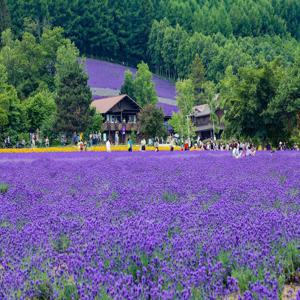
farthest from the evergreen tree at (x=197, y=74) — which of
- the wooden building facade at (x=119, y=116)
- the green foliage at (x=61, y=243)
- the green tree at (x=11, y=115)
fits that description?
the green foliage at (x=61, y=243)

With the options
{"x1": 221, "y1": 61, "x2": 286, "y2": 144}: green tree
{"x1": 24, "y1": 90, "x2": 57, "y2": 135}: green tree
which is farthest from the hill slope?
{"x1": 221, "y1": 61, "x2": 286, "y2": 144}: green tree

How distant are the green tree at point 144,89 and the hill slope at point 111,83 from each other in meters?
10.3

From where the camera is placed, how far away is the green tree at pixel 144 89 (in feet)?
323

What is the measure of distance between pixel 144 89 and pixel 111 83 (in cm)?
2652

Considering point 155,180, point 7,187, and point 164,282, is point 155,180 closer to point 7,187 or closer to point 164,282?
point 7,187

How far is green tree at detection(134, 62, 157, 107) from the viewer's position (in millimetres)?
98500

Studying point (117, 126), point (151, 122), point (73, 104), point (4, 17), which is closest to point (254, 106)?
point (73, 104)

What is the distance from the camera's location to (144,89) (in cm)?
9881

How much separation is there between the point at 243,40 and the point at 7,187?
139 m

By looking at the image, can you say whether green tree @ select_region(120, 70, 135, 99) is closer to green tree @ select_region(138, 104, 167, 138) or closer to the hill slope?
the hill slope

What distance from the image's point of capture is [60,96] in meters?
68.0

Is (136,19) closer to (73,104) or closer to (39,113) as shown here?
(39,113)

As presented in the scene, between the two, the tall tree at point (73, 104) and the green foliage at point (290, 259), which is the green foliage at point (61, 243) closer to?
the green foliage at point (290, 259)

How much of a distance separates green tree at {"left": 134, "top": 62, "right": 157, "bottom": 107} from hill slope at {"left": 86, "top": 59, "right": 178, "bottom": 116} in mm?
10321
